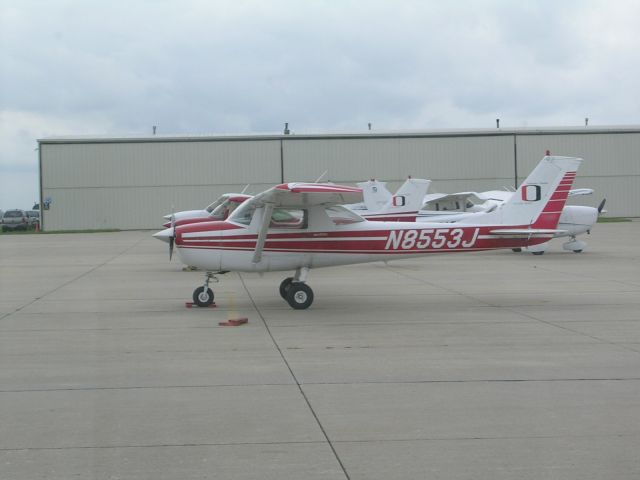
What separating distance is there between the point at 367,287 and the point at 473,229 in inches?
136

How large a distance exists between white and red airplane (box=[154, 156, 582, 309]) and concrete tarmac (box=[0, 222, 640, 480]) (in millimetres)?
741

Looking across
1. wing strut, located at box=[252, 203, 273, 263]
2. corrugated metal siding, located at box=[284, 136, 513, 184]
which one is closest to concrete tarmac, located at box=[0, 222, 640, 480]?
wing strut, located at box=[252, 203, 273, 263]

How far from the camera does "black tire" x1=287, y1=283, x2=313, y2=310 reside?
42.2 ft

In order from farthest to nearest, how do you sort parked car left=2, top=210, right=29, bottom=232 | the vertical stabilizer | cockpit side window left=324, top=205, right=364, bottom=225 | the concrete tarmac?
parked car left=2, top=210, right=29, bottom=232, the vertical stabilizer, cockpit side window left=324, top=205, right=364, bottom=225, the concrete tarmac

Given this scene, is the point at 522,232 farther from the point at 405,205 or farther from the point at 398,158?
the point at 398,158

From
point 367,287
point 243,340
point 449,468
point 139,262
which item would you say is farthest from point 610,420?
point 139,262

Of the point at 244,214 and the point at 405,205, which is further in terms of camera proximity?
the point at 405,205

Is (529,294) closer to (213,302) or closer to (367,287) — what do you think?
(367,287)

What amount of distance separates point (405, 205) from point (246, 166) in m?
30.7

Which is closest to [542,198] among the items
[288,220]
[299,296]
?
[288,220]

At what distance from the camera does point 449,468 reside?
503cm

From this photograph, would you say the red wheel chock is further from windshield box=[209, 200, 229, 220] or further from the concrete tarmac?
windshield box=[209, 200, 229, 220]

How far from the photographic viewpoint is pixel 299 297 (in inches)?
506

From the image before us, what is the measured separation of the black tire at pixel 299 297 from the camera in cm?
1286
